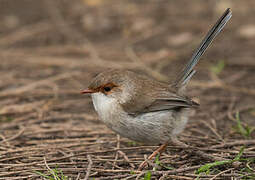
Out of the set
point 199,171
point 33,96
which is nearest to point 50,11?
point 33,96

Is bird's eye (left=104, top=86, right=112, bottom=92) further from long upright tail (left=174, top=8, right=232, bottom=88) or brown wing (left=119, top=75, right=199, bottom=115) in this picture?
long upright tail (left=174, top=8, right=232, bottom=88)

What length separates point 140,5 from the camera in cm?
1074

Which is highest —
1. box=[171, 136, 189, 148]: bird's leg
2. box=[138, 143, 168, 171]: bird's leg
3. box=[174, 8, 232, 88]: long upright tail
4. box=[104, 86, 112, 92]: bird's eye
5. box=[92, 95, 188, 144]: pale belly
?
box=[174, 8, 232, 88]: long upright tail

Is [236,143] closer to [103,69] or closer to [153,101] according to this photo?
[153,101]

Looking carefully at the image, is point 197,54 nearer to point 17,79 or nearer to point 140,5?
point 17,79

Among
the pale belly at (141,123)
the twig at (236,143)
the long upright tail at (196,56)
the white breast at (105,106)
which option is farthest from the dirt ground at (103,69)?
the long upright tail at (196,56)

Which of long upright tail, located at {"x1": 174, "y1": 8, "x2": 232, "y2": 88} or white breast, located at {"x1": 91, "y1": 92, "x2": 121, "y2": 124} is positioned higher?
long upright tail, located at {"x1": 174, "y1": 8, "x2": 232, "y2": 88}

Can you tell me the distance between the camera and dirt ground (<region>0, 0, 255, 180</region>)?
4.43 meters

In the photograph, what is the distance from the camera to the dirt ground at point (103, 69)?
14.5ft

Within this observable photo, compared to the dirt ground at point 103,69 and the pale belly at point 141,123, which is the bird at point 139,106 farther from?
the dirt ground at point 103,69

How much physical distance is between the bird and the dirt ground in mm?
341

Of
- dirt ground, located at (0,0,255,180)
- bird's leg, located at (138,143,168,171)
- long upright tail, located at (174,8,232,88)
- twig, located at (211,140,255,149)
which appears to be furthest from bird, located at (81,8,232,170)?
twig, located at (211,140,255,149)

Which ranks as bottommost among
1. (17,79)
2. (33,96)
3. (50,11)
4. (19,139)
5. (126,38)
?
(19,139)

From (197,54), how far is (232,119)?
4.52ft
